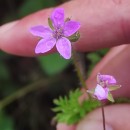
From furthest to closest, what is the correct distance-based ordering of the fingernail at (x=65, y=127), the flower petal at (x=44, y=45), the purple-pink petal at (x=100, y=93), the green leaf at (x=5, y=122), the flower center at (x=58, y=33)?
the green leaf at (x=5, y=122) < the fingernail at (x=65, y=127) < the flower center at (x=58, y=33) < the flower petal at (x=44, y=45) < the purple-pink petal at (x=100, y=93)

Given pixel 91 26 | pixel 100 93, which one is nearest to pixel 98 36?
pixel 91 26

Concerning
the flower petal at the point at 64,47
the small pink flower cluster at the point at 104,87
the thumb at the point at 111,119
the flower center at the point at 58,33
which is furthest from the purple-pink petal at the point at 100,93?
the thumb at the point at 111,119

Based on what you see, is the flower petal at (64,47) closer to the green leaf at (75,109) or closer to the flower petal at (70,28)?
the flower petal at (70,28)

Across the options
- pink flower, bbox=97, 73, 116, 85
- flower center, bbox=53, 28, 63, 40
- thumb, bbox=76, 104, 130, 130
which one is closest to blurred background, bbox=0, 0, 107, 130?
thumb, bbox=76, 104, 130, 130

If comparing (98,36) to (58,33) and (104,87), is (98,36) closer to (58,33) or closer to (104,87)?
(58,33)

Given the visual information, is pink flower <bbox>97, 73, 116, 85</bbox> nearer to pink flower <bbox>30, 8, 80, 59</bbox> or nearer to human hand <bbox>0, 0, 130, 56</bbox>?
pink flower <bbox>30, 8, 80, 59</bbox>
